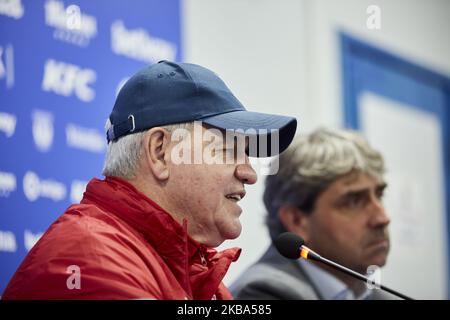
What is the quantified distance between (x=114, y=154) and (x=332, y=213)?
0.99m

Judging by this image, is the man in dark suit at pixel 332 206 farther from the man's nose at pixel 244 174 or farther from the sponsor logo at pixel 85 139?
the man's nose at pixel 244 174

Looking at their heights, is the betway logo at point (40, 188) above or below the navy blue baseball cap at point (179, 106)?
below

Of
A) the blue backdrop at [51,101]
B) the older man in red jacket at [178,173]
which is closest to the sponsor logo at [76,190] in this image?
the blue backdrop at [51,101]

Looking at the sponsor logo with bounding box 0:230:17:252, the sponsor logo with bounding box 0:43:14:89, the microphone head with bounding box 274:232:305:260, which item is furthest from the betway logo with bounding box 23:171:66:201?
the microphone head with bounding box 274:232:305:260

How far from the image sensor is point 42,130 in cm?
236

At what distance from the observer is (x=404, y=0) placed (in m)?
4.31

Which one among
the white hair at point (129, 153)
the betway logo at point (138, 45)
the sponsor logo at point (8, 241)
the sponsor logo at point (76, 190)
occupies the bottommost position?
the sponsor logo at point (8, 241)

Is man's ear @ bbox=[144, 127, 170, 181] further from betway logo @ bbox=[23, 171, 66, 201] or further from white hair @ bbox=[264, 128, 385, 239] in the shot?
white hair @ bbox=[264, 128, 385, 239]

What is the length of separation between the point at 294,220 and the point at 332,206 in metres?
0.12

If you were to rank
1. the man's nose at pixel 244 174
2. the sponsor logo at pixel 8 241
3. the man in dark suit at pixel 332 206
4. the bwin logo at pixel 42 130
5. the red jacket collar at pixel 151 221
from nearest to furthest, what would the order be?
the red jacket collar at pixel 151 221 → the man's nose at pixel 244 174 → the sponsor logo at pixel 8 241 → the bwin logo at pixel 42 130 → the man in dark suit at pixel 332 206

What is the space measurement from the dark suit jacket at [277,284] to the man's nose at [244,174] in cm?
66

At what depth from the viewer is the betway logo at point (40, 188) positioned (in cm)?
230
